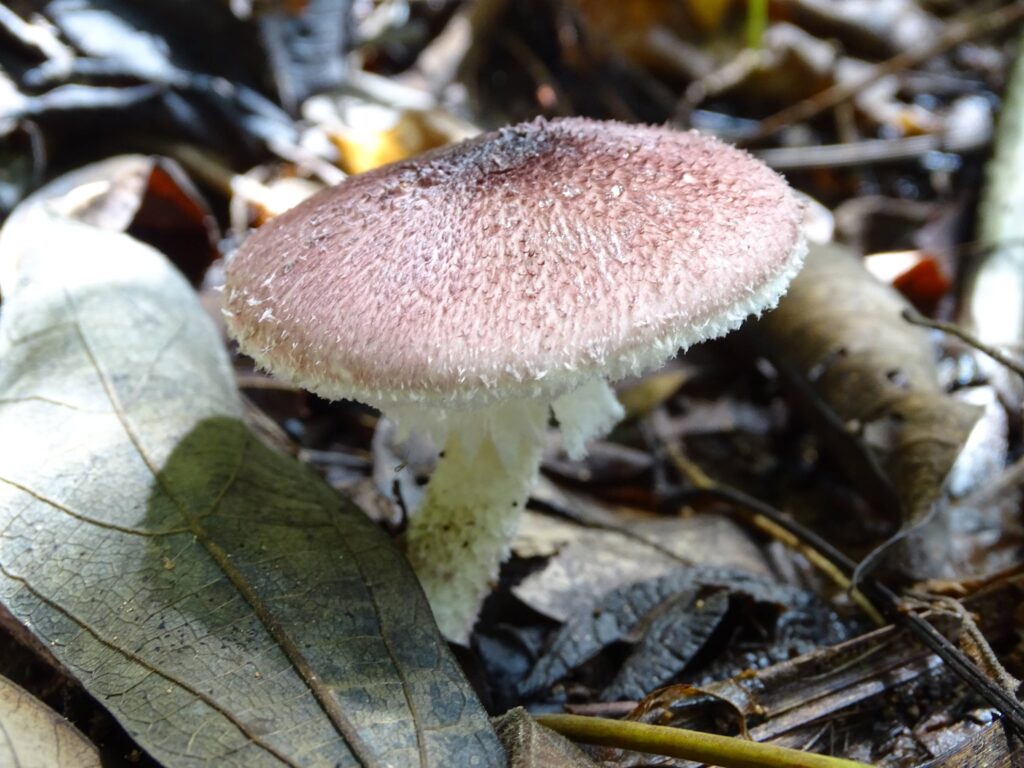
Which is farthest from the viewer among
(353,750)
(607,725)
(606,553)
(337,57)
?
(337,57)

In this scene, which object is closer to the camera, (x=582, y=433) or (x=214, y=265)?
(x=582, y=433)

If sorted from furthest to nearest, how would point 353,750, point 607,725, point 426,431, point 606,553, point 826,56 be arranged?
point 826,56, point 606,553, point 426,431, point 607,725, point 353,750

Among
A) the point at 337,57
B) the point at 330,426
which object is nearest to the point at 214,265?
the point at 330,426

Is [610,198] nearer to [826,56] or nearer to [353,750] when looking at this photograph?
[353,750]

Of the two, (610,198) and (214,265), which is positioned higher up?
(610,198)

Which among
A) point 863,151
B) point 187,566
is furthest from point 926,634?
point 863,151

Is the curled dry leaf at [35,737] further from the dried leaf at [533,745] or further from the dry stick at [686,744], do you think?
the dry stick at [686,744]

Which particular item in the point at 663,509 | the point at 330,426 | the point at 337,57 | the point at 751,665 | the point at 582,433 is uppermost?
the point at 337,57

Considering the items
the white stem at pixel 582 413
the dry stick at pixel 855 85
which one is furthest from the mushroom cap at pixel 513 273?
the dry stick at pixel 855 85
